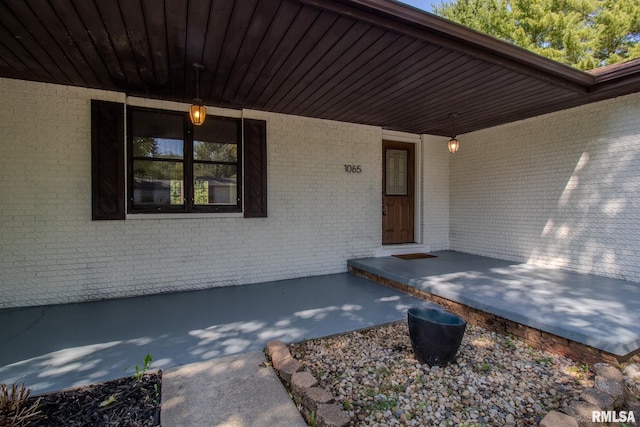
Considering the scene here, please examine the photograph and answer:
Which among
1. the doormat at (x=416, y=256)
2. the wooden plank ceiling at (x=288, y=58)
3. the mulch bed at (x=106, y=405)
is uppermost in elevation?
the wooden plank ceiling at (x=288, y=58)

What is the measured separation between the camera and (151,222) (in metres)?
4.29

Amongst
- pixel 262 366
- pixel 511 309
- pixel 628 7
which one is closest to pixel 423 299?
pixel 511 309

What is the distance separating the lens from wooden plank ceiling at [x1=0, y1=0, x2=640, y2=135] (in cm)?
248

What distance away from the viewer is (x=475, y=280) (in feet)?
13.5

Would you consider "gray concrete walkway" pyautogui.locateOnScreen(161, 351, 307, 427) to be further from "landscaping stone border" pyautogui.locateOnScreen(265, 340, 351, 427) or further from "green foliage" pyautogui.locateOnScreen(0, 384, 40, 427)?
"green foliage" pyautogui.locateOnScreen(0, 384, 40, 427)

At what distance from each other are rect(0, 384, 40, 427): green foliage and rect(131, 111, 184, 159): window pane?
317cm

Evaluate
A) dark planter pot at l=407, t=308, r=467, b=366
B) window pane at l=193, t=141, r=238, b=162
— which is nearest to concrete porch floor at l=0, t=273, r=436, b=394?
dark planter pot at l=407, t=308, r=467, b=366

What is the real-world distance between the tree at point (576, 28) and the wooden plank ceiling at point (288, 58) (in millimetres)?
7000

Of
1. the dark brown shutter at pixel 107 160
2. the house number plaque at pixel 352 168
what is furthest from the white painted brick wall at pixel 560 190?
the dark brown shutter at pixel 107 160

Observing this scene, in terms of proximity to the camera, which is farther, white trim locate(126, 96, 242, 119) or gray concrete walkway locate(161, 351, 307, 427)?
white trim locate(126, 96, 242, 119)

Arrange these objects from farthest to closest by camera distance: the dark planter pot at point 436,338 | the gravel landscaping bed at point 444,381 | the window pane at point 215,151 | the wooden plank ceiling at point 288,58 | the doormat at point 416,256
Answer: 1. the doormat at point 416,256
2. the window pane at point 215,151
3. the wooden plank ceiling at point 288,58
4. the dark planter pot at point 436,338
5. the gravel landscaping bed at point 444,381

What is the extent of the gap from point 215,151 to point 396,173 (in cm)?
364

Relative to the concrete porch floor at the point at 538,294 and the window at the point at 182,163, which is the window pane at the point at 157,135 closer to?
the window at the point at 182,163

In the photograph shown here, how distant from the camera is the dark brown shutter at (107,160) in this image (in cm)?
396
